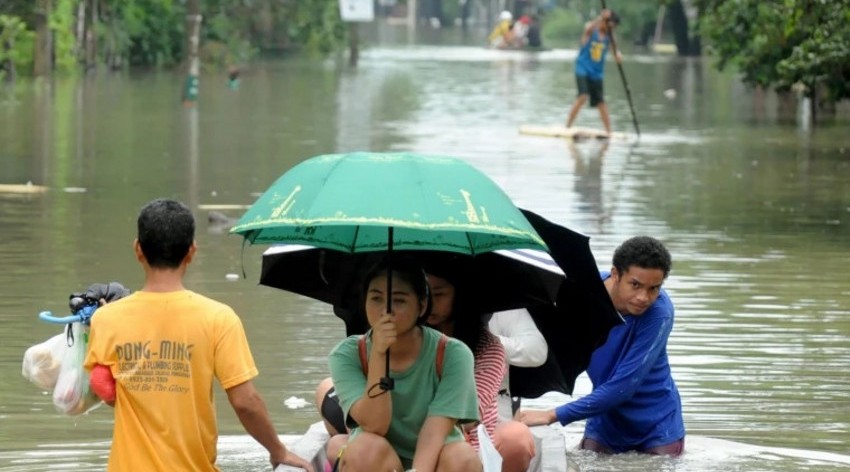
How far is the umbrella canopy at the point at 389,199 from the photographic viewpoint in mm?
5520

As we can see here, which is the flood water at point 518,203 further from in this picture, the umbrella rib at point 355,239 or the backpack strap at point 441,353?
the backpack strap at point 441,353

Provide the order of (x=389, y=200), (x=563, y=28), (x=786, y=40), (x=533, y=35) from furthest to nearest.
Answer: (x=563, y=28) → (x=533, y=35) → (x=786, y=40) → (x=389, y=200)

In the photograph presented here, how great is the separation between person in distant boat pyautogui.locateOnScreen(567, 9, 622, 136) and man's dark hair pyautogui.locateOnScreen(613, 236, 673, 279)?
17.5 m

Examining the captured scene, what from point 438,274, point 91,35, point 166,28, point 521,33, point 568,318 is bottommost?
point 568,318

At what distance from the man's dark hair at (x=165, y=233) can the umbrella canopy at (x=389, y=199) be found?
15.7 inches

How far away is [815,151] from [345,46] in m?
33.9

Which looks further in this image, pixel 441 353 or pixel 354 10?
pixel 354 10

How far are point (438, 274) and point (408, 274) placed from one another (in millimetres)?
667

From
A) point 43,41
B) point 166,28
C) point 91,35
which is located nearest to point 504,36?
point 166,28

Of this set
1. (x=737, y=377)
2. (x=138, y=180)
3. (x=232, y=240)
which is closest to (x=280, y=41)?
(x=138, y=180)

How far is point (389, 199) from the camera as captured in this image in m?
5.58

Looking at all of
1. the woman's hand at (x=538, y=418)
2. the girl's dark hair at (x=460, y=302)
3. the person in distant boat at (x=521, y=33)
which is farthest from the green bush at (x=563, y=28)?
the girl's dark hair at (x=460, y=302)

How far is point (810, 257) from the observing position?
1333 cm

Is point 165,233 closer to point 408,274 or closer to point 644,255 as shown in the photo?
point 408,274
